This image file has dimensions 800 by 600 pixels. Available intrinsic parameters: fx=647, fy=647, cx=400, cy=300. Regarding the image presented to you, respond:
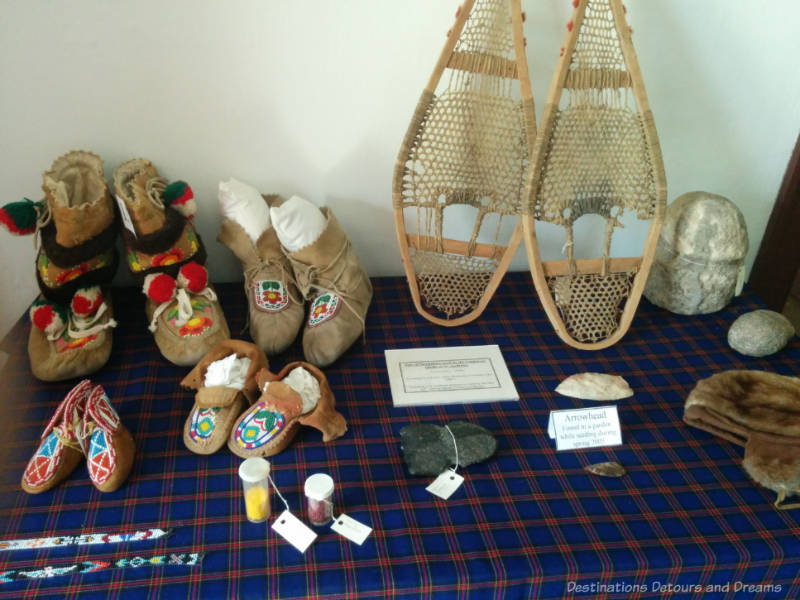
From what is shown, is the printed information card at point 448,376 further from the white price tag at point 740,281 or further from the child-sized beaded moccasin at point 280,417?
the white price tag at point 740,281

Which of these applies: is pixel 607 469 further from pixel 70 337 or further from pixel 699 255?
pixel 70 337

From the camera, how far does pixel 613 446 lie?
1.28 metres

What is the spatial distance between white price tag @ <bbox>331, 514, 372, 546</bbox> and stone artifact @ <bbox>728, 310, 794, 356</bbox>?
1014 mm

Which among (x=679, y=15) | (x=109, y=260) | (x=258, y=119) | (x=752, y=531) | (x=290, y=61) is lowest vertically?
(x=752, y=531)

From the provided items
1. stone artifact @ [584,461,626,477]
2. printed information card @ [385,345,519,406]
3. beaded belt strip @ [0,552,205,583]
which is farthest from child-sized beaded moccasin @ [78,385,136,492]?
stone artifact @ [584,461,626,477]

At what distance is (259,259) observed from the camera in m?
1.54

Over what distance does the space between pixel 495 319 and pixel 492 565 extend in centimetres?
74

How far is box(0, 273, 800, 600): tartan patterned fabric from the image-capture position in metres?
1.00

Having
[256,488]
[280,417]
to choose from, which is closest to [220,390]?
[280,417]

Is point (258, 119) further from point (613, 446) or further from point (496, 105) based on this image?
point (613, 446)

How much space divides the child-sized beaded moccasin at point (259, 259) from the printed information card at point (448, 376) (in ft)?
0.84

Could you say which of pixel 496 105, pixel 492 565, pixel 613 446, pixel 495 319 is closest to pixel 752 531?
pixel 613 446

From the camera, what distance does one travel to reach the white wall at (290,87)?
4.57ft

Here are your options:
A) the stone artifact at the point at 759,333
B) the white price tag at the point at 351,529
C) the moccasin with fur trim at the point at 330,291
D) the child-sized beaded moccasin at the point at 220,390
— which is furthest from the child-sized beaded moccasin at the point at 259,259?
the stone artifact at the point at 759,333
